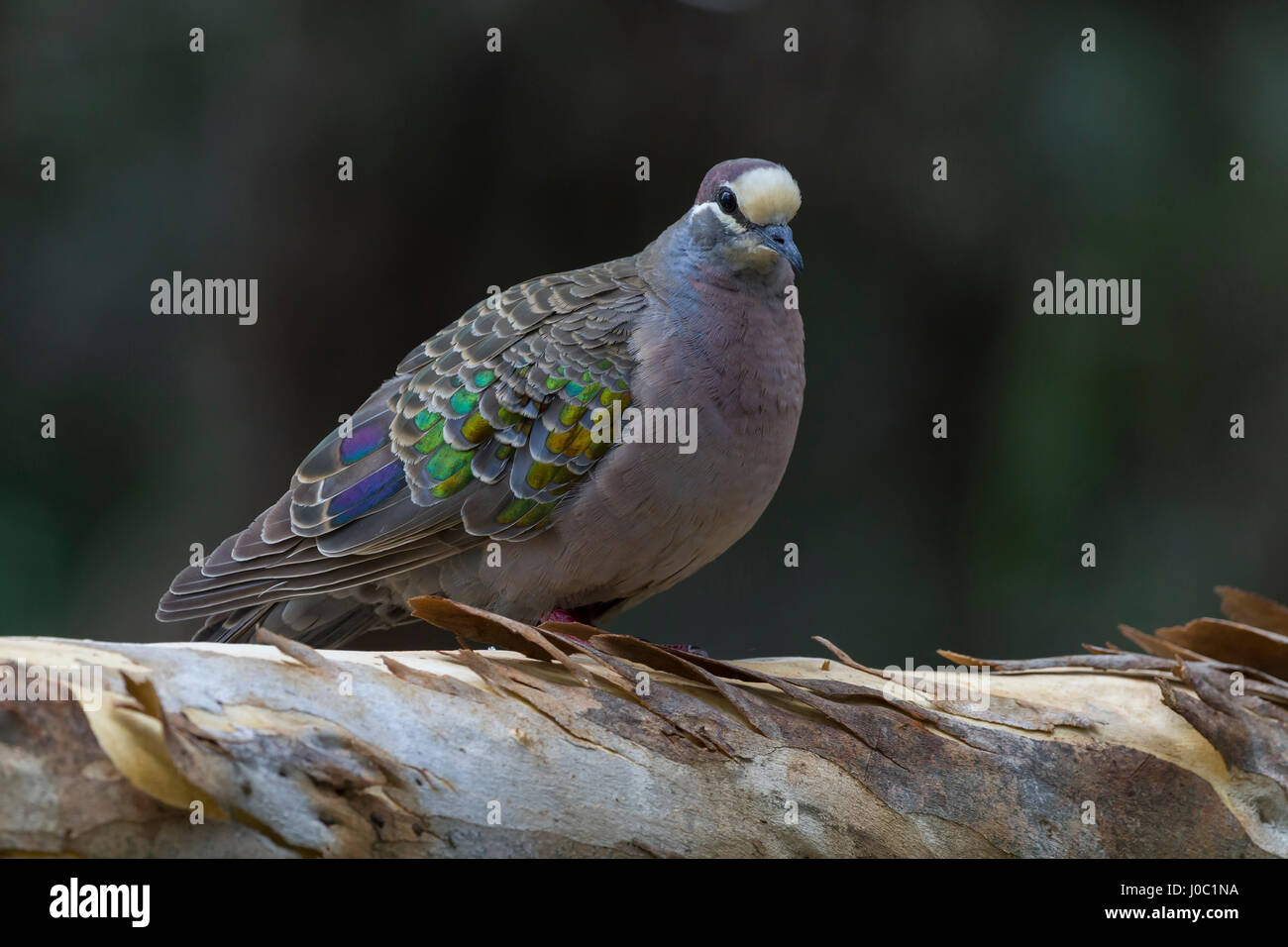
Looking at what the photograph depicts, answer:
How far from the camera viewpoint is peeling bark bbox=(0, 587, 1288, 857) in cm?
221

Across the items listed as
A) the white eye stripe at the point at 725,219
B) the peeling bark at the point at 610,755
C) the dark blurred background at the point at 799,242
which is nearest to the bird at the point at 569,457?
the white eye stripe at the point at 725,219

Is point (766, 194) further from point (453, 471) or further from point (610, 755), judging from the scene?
point (610, 755)

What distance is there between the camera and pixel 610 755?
2627mm

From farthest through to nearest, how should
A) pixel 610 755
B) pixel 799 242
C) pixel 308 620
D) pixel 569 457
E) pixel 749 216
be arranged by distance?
1. pixel 799 242
2. pixel 308 620
3. pixel 749 216
4. pixel 569 457
5. pixel 610 755

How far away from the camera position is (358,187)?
19.2ft

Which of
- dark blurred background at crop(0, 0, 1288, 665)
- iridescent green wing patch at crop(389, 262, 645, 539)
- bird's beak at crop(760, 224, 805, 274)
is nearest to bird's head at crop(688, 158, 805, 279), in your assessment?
bird's beak at crop(760, 224, 805, 274)

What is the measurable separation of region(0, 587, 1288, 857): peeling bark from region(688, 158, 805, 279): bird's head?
1.17 metres

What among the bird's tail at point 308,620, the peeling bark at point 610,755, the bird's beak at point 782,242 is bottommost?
the peeling bark at point 610,755

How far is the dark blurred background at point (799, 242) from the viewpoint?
18.3ft

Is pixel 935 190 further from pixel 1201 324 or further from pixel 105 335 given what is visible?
pixel 105 335

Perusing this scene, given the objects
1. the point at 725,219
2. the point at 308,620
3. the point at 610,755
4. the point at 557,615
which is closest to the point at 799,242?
the point at 725,219

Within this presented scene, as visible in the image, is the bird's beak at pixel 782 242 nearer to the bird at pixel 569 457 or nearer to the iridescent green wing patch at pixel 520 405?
the bird at pixel 569 457

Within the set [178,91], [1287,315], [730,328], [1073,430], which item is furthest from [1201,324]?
[178,91]

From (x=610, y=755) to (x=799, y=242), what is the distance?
4.03 m
